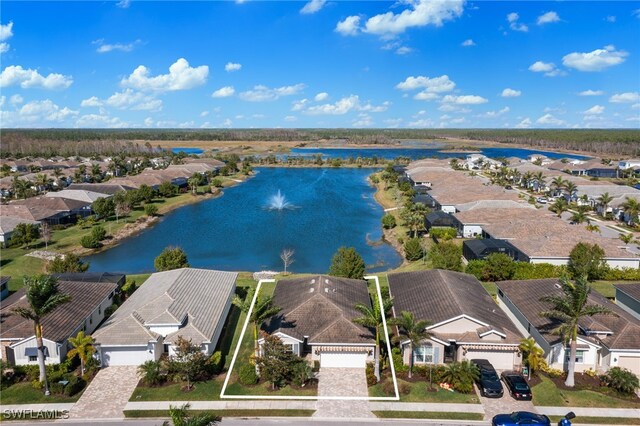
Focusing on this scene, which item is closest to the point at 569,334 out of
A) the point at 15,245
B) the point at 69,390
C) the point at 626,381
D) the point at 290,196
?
the point at 626,381

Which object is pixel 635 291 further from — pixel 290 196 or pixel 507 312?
pixel 290 196

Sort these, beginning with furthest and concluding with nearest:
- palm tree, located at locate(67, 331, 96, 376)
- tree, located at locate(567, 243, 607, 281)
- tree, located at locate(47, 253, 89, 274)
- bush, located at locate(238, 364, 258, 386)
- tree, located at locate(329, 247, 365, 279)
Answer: tree, located at locate(47, 253, 89, 274)
tree, located at locate(567, 243, 607, 281)
tree, located at locate(329, 247, 365, 279)
palm tree, located at locate(67, 331, 96, 376)
bush, located at locate(238, 364, 258, 386)

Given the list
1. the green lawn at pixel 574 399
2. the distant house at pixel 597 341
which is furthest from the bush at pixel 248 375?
the distant house at pixel 597 341

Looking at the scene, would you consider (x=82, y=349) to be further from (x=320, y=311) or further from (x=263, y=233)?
(x=263, y=233)

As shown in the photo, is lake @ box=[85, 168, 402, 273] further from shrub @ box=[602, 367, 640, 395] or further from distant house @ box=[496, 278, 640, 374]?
shrub @ box=[602, 367, 640, 395]

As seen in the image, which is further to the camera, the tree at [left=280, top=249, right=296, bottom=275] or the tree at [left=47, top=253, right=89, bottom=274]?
the tree at [left=280, top=249, right=296, bottom=275]

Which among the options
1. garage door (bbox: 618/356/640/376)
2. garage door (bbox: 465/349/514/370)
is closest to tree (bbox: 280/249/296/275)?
garage door (bbox: 465/349/514/370)

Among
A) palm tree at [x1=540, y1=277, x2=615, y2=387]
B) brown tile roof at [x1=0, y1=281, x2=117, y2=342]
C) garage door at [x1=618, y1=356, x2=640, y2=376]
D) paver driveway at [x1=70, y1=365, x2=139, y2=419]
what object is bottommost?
paver driveway at [x1=70, y1=365, x2=139, y2=419]
